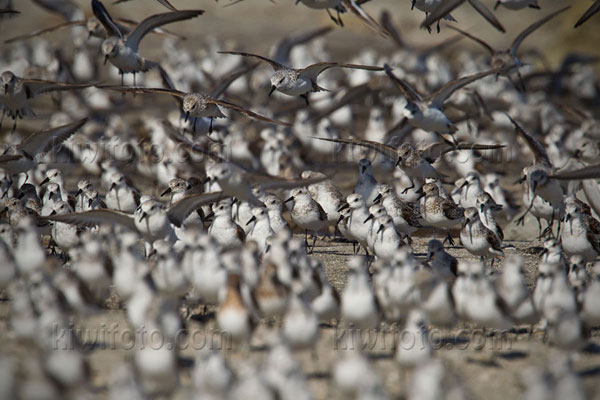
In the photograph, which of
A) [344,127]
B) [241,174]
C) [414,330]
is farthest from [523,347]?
[344,127]

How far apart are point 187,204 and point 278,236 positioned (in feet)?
6.97

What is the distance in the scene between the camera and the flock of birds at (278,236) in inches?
297

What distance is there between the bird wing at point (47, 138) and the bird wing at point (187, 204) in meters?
3.22

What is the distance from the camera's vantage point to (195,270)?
930 centimetres

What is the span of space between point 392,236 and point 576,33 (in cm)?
2498

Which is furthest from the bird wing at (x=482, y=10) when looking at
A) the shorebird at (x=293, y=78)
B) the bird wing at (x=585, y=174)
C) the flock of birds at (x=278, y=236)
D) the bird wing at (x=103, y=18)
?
the bird wing at (x=103, y=18)

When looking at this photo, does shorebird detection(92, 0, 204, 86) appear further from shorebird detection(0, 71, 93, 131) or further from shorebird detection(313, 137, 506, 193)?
shorebird detection(313, 137, 506, 193)

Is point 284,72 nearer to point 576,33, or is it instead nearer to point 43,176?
point 43,176

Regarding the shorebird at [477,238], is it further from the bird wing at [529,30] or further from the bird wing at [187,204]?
the bird wing at [529,30]

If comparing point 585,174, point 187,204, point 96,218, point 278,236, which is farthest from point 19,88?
point 585,174

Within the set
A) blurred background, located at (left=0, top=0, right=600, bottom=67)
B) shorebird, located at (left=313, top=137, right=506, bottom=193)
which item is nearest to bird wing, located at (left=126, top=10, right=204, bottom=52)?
shorebird, located at (left=313, top=137, right=506, bottom=193)

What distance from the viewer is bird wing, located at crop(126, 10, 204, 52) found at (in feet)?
44.5

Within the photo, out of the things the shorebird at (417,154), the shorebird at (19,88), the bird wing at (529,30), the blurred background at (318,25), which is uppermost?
the blurred background at (318,25)

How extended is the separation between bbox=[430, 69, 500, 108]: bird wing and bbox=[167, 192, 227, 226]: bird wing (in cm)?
514
